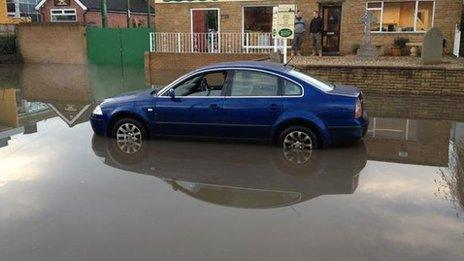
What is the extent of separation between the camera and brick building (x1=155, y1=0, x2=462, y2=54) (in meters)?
20.9

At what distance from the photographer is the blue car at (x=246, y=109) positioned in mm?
7734

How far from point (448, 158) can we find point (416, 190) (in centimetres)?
188

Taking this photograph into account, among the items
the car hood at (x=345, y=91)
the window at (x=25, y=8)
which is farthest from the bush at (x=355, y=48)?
the window at (x=25, y=8)

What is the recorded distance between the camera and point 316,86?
25.9 ft

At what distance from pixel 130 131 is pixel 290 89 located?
9.51 feet

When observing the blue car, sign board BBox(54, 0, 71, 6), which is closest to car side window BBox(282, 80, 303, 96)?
the blue car

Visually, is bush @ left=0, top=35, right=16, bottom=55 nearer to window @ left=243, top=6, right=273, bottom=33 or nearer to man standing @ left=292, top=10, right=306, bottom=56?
window @ left=243, top=6, right=273, bottom=33

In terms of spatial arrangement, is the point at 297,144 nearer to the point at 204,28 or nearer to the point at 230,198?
the point at 230,198

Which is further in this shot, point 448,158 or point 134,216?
point 448,158

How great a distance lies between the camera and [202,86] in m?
8.48

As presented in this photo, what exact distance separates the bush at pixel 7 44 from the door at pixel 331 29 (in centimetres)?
1662

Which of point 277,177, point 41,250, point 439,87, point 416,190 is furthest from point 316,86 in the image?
point 439,87

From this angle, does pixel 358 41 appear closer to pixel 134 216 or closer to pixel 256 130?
pixel 256 130

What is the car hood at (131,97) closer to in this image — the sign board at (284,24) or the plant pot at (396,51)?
Result: the sign board at (284,24)
